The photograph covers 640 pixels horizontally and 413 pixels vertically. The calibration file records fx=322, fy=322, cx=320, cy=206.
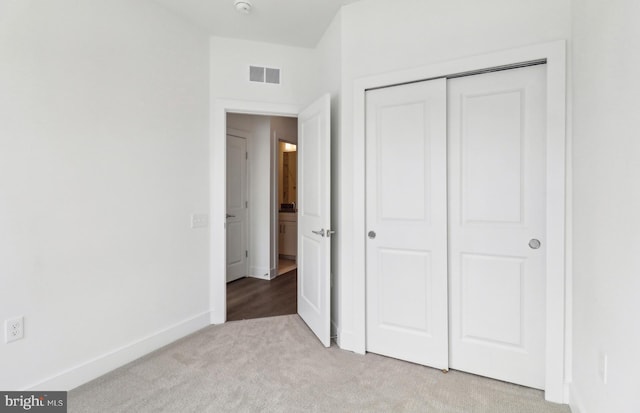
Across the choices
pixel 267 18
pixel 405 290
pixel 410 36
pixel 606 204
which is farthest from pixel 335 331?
pixel 267 18

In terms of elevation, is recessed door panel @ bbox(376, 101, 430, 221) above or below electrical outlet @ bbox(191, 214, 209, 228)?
above

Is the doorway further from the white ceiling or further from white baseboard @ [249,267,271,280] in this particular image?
the white ceiling

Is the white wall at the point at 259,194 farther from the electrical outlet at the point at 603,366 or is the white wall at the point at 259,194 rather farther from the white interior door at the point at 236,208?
the electrical outlet at the point at 603,366

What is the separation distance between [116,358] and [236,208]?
2.48 meters

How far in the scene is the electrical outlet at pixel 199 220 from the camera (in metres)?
2.84

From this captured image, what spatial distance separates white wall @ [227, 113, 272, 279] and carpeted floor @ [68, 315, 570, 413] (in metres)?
2.14

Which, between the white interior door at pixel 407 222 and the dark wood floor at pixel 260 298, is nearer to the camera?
the white interior door at pixel 407 222

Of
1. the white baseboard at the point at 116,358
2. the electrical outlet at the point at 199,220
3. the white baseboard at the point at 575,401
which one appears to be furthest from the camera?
the electrical outlet at the point at 199,220

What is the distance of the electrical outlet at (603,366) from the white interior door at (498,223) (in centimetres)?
53

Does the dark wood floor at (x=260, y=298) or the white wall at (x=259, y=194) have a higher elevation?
the white wall at (x=259, y=194)

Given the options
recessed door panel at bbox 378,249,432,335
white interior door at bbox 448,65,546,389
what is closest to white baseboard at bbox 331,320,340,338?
recessed door panel at bbox 378,249,432,335

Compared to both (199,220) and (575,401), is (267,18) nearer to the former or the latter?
(199,220)

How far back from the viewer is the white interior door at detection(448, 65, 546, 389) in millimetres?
1945

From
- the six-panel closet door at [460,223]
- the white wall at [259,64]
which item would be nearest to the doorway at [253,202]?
the white wall at [259,64]
